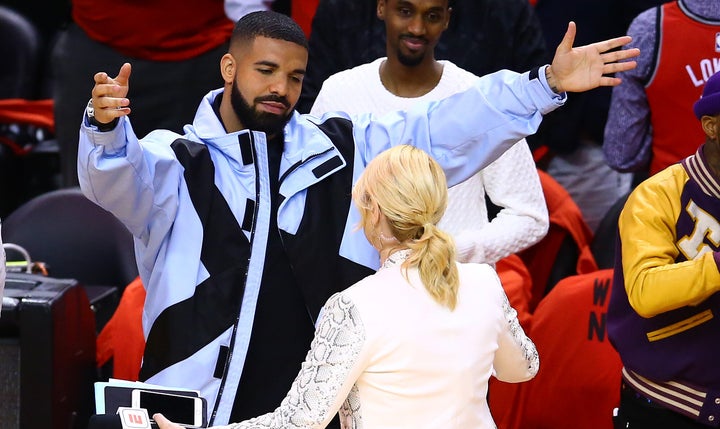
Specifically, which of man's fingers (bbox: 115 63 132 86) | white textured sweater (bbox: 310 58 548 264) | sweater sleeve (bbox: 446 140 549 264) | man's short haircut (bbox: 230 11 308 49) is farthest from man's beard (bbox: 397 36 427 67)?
man's fingers (bbox: 115 63 132 86)

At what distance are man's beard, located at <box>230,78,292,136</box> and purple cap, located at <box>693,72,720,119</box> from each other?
1025 millimetres

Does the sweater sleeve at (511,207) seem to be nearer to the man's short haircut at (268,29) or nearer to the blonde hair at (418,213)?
the man's short haircut at (268,29)

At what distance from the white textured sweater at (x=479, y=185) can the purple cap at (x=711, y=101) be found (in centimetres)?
89

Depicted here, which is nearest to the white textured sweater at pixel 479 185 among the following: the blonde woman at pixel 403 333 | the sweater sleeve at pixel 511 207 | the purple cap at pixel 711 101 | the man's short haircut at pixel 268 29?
the sweater sleeve at pixel 511 207

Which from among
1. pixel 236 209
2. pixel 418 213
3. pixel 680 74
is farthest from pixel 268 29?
pixel 680 74

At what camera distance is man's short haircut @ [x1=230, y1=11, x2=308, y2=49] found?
3609 millimetres

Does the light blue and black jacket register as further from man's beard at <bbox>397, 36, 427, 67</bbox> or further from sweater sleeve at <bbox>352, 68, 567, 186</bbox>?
man's beard at <bbox>397, 36, 427, 67</bbox>

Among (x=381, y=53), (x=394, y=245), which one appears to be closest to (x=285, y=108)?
(x=394, y=245)

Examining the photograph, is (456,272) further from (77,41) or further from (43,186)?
(43,186)

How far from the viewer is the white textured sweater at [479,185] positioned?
4277 mm

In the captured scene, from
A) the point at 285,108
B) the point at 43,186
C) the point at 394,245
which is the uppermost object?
the point at 285,108

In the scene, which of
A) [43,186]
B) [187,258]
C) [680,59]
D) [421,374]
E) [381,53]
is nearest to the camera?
[421,374]

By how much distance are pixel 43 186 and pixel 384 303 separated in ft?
13.3

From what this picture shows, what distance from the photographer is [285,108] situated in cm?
353
